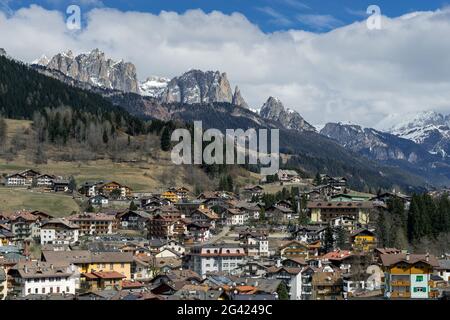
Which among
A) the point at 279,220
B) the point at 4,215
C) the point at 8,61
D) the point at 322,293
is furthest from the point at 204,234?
the point at 8,61

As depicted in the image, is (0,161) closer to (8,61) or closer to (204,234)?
(204,234)

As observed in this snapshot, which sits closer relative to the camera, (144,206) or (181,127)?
(144,206)

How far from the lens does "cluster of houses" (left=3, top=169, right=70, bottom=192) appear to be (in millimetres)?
77188

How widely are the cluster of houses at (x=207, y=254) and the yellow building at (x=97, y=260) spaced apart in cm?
7

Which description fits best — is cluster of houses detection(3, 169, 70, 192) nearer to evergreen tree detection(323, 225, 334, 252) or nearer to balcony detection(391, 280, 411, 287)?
evergreen tree detection(323, 225, 334, 252)

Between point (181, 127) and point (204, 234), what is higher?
point (181, 127)

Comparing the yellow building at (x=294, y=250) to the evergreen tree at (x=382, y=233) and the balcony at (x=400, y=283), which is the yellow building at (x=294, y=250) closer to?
the evergreen tree at (x=382, y=233)

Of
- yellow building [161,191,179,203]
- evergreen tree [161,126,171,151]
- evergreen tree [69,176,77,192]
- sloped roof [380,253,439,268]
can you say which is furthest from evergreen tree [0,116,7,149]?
sloped roof [380,253,439,268]

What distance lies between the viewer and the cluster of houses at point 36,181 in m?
77.2

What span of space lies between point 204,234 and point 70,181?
22380mm

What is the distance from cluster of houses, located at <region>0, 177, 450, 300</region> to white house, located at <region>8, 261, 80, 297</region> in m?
0.05

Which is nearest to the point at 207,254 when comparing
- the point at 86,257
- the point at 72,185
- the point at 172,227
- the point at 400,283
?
the point at 86,257

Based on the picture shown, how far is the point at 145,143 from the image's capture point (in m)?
100

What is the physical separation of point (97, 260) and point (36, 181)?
37.6m
